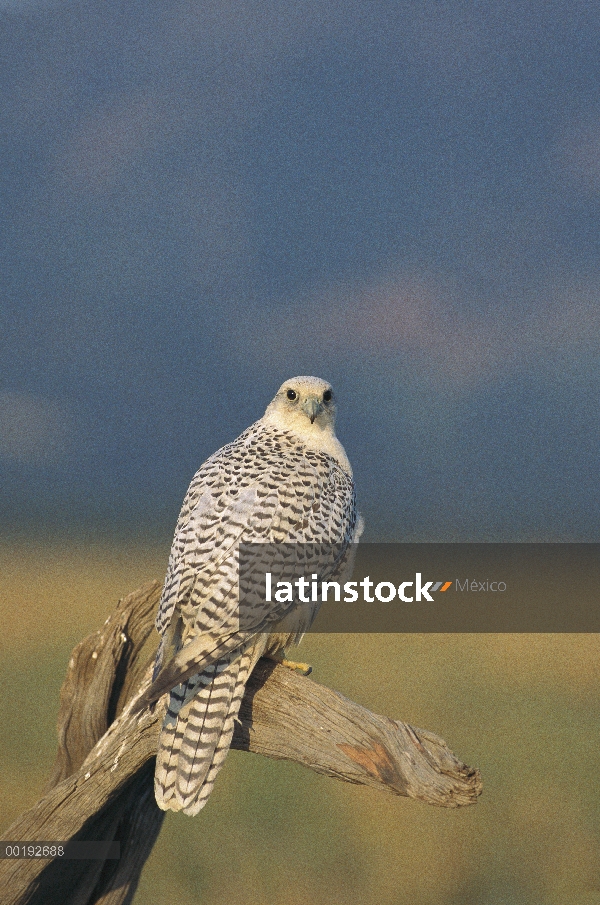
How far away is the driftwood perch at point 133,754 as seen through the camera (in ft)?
9.73

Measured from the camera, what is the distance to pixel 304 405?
3484mm

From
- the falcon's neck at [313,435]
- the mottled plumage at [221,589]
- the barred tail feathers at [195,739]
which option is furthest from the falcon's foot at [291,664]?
the falcon's neck at [313,435]

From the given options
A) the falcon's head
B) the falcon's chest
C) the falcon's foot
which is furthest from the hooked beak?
the falcon's foot

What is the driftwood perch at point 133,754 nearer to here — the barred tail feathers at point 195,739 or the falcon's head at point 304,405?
the barred tail feathers at point 195,739

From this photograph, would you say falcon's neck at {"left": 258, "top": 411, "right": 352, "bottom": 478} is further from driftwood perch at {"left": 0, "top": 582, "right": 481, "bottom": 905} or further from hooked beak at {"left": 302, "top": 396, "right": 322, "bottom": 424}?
driftwood perch at {"left": 0, "top": 582, "right": 481, "bottom": 905}

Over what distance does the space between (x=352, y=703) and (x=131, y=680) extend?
1.15 meters

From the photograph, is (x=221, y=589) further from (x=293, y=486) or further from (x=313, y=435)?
(x=313, y=435)

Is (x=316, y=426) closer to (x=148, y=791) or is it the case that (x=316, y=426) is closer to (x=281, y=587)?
(x=281, y=587)

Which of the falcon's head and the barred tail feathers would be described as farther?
the falcon's head

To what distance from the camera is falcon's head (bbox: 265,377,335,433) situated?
3.48m

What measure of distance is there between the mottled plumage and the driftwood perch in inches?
10.5

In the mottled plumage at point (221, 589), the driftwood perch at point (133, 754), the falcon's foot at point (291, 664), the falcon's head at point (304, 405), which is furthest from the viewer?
the falcon's head at point (304, 405)

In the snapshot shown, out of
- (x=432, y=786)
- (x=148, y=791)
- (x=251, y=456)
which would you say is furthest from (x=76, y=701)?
Answer: (x=432, y=786)

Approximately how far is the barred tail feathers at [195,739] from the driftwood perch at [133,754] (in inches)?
8.9
